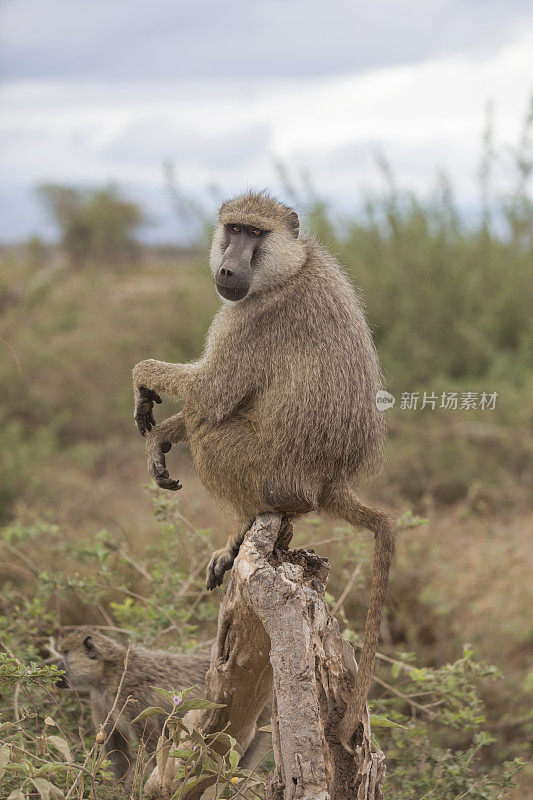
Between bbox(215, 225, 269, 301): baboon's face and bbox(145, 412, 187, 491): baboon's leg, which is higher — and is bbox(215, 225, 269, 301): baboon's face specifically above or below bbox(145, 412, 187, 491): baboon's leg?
above

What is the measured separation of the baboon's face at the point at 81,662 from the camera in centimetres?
384

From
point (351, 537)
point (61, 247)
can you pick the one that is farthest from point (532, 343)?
point (61, 247)

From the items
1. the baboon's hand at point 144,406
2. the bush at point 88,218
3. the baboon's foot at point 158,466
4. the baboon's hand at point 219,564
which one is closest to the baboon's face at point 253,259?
the baboon's hand at point 144,406

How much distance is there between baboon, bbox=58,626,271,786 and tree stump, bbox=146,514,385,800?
1.56ft

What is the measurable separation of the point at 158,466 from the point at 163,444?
0.45 feet

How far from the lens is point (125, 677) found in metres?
3.82

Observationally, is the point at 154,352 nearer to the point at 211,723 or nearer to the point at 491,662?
the point at 491,662

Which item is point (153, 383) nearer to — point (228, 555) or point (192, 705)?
point (228, 555)

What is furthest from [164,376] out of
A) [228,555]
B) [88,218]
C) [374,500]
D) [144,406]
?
[88,218]

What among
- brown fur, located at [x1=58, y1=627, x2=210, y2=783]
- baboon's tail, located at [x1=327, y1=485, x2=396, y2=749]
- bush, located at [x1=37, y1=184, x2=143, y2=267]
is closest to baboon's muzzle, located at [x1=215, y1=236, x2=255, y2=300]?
baboon's tail, located at [x1=327, y1=485, x2=396, y2=749]

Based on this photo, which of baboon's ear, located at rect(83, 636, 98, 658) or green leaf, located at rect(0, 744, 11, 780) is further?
baboon's ear, located at rect(83, 636, 98, 658)

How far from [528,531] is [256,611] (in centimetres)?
553

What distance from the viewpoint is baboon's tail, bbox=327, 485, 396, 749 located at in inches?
112

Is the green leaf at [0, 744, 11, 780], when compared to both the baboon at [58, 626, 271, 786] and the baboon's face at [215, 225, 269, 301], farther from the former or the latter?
the baboon's face at [215, 225, 269, 301]
